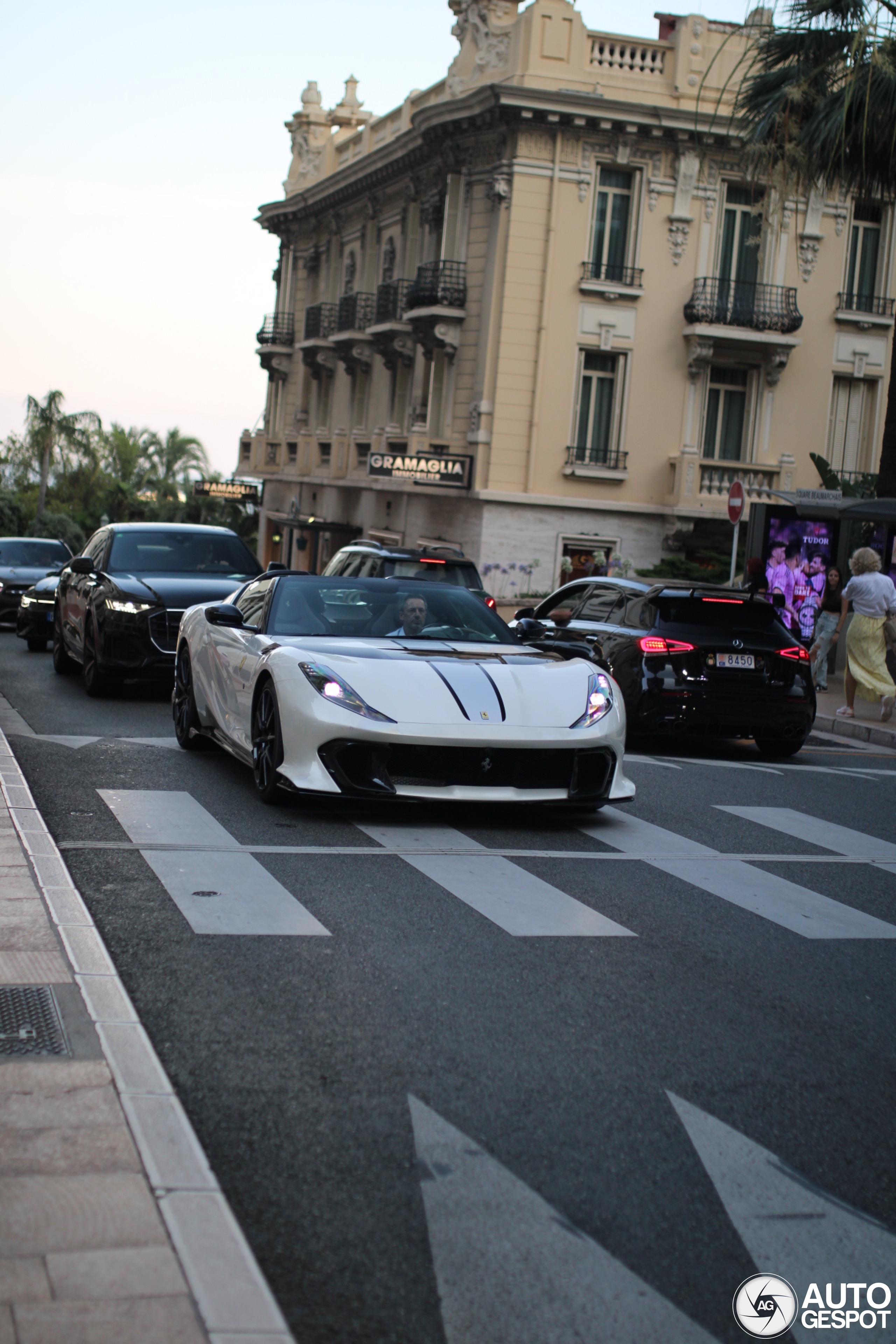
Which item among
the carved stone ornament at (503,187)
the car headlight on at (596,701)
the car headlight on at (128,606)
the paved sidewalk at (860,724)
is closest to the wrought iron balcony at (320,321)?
the carved stone ornament at (503,187)

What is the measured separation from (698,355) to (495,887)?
95.3ft

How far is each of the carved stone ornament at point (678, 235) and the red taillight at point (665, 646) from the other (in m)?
23.4

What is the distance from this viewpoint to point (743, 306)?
34188 mm

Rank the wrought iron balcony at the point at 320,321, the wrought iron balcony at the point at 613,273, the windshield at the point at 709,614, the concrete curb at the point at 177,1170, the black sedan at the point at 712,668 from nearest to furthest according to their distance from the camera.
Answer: the concrete curb at the point at 177,1170 → the black sedan at the point at 712,668 → the windshield at the point at 709,614 → the wrought iron balcony at the point at 613,273 → the wrought iron balcony at the point at 320,321

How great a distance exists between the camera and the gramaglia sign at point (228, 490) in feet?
180

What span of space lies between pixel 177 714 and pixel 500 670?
3557mm

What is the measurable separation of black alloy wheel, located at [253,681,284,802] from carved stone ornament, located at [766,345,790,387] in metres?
28.1

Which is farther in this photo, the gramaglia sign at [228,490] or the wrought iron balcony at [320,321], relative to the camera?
the gramaglia sign at [228,490]

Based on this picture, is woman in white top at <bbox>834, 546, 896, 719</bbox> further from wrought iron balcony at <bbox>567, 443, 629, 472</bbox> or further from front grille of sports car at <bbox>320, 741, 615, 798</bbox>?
wrought iron balcony at <bbox>567, 443, 629, 472</bbox>

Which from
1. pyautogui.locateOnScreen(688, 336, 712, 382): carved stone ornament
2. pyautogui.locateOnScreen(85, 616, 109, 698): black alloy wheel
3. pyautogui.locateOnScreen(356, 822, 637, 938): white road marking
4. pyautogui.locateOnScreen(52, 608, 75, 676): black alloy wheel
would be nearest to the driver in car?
pyautogui.locateOnScreen(356, 822, 637, 938): white road marking

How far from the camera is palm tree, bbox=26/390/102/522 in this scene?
73.6 m

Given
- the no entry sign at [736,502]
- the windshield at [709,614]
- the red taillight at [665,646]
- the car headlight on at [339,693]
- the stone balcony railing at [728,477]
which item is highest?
the stone balcony railing at [728,477]

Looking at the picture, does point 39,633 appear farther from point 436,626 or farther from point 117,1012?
point 117,1012

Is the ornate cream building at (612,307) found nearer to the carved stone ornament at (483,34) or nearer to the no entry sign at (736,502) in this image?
the carved stone ornament at (483,34)
